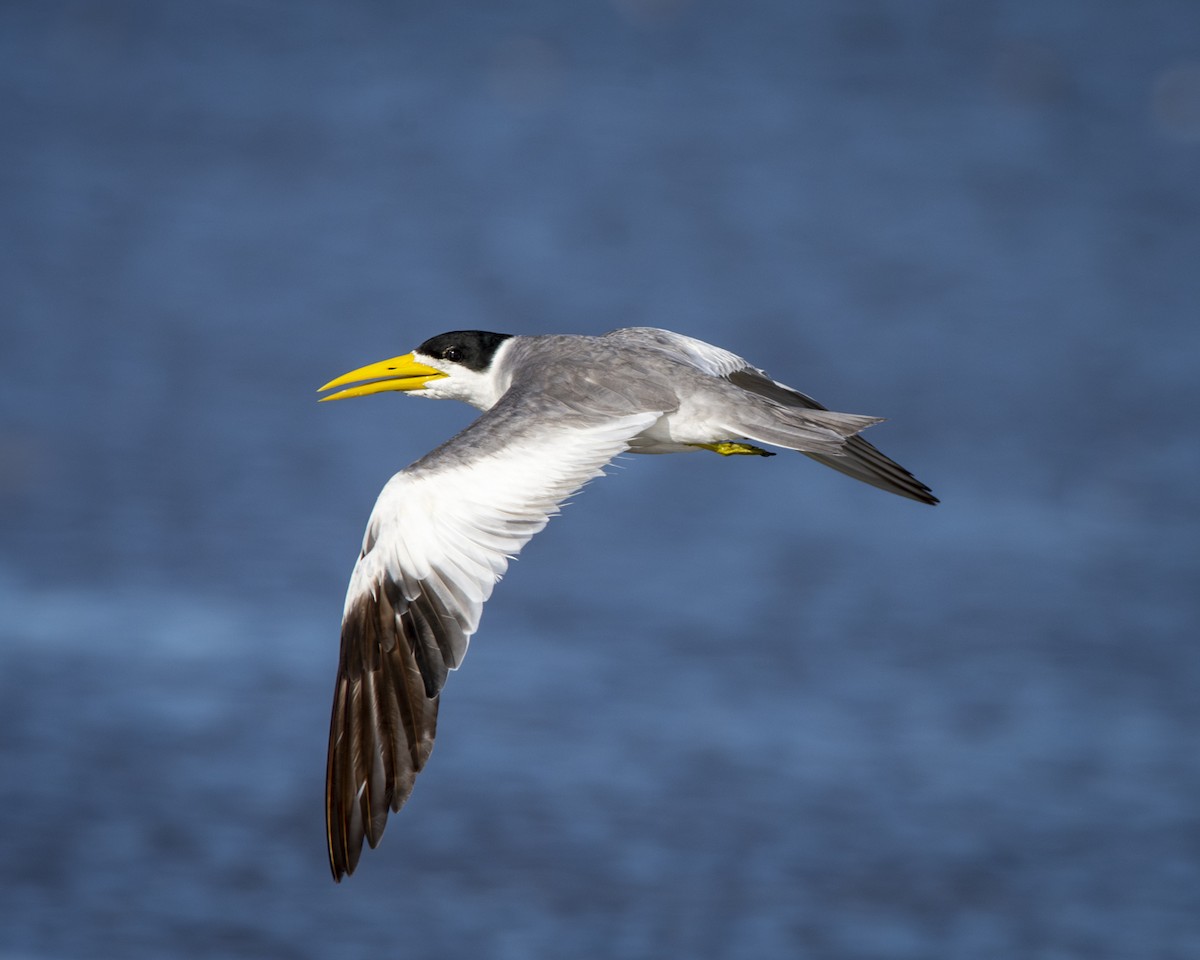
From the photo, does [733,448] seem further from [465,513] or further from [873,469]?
[465,513]

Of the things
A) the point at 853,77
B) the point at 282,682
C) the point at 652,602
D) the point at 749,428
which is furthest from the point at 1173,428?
the point at 749,428

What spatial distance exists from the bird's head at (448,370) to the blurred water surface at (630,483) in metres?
8.45

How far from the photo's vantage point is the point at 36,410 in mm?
29812

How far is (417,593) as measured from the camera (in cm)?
1091

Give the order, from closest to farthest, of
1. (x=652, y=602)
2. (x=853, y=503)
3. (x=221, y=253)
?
(x=652, y=602)
(x=853, y=503)
(x=221, y=253)

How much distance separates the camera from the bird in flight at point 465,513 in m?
Answer: 10.8

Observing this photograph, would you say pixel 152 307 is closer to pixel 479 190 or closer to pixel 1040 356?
pixel 479 190

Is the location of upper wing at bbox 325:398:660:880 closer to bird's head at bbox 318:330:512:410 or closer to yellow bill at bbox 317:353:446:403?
bird's head at bbox 318:330:512:410

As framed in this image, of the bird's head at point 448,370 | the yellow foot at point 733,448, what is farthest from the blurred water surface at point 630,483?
the yellow foot at point 733,448

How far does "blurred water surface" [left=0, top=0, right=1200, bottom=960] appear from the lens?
70.8 feet

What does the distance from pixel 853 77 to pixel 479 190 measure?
8.16 m

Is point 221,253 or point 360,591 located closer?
point 360,591

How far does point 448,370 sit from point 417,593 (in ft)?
9.36

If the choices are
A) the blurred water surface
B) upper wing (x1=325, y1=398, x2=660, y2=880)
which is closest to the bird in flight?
upper wing (x1=325, y1=398, x2=660, y2=880)
